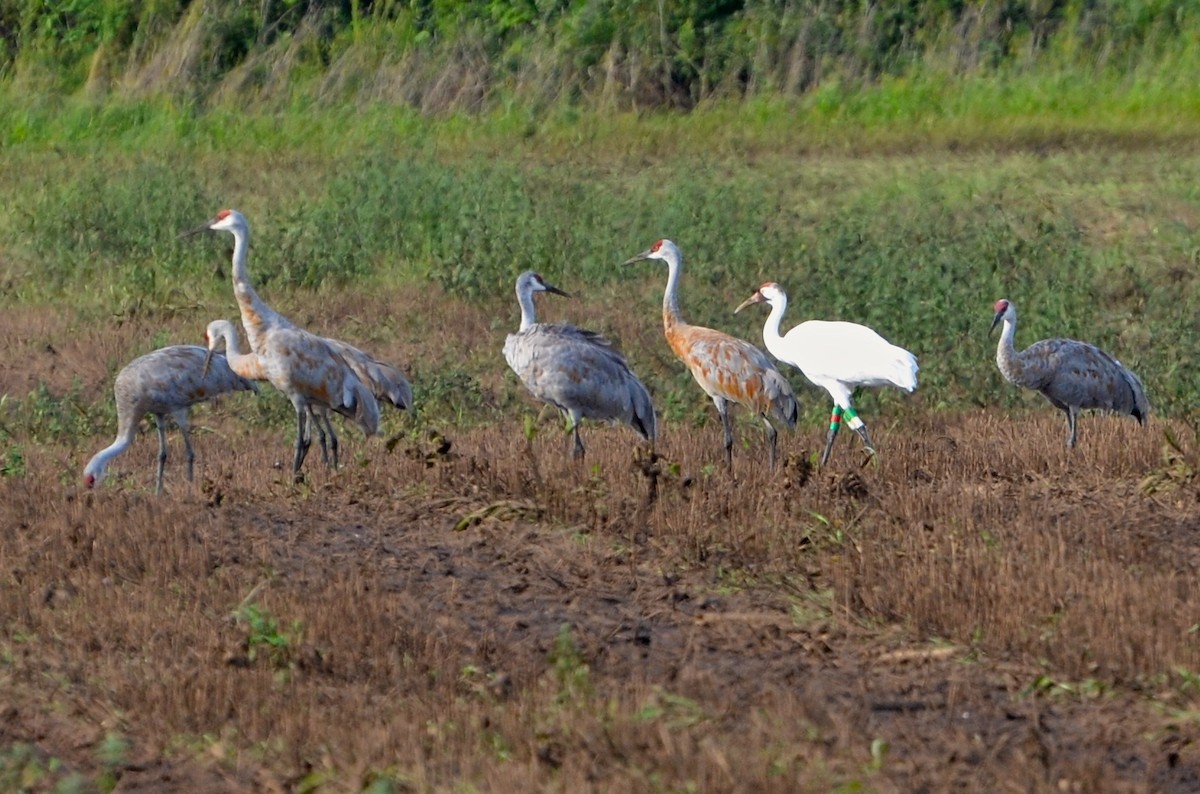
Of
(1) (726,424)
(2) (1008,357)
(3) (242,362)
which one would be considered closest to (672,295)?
(1) (726,424)

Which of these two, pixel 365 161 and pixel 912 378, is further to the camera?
pixel 365 161

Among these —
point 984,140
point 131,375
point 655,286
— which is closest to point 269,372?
point 131,375

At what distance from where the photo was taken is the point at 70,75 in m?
20.8

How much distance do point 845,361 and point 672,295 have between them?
5.08 feet

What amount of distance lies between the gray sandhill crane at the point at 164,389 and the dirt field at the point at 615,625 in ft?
4.75

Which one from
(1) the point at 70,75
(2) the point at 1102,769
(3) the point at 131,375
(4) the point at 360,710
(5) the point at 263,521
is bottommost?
(1) the point at 70,75

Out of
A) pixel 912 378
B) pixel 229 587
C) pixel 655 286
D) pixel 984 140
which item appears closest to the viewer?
pixel 229 587

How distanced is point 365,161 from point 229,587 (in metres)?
10.1

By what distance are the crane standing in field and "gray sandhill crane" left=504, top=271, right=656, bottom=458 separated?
81cm

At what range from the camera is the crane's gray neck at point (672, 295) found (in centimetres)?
1024

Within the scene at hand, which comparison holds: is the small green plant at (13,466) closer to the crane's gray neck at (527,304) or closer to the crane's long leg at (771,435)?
the crane's gray neck at (527,304)

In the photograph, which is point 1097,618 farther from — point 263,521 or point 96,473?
point 96,473

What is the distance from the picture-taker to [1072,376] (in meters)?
9.62

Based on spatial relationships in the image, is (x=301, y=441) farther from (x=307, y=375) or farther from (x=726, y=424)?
(x=726, y=424)
